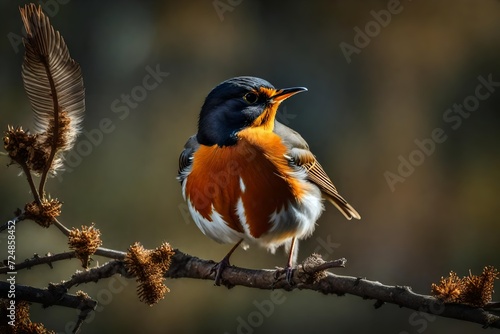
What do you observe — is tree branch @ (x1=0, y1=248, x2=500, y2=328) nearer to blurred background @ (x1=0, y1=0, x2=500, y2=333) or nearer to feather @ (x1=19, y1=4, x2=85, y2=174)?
feather @ (x1=19, y1=4, x2=85, y2=174)

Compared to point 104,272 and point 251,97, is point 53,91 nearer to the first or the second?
point 104,272

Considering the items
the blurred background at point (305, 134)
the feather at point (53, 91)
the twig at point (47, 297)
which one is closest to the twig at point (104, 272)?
the twig at point (47, 297)

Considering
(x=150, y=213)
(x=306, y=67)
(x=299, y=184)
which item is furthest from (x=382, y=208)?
(x=299, y=184)

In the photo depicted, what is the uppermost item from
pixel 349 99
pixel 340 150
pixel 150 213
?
pixel 349 99

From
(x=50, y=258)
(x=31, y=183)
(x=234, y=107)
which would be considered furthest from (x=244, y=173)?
(x=31, y=183)

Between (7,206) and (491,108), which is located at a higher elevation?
(491,108)

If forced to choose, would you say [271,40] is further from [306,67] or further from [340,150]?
[340,150]

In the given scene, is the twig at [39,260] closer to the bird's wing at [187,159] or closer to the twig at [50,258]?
the twig at [50,258]
